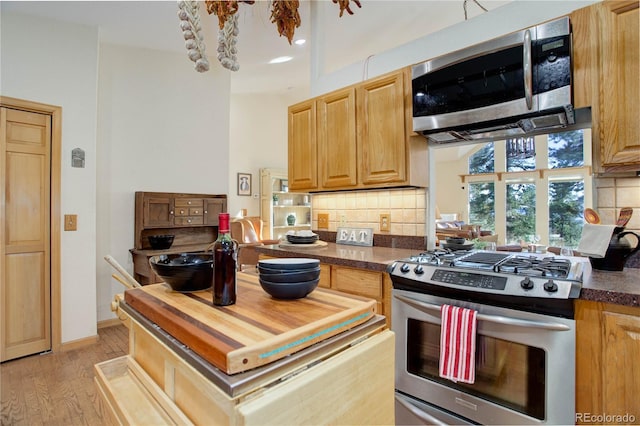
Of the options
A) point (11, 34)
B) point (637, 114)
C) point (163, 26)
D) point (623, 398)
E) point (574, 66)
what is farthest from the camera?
point (163, 26)

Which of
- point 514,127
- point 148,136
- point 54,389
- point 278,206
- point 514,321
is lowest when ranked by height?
point 54,389

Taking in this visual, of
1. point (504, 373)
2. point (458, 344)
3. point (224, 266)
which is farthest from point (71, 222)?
point (504, 373)

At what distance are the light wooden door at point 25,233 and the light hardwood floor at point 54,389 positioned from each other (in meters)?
0.22

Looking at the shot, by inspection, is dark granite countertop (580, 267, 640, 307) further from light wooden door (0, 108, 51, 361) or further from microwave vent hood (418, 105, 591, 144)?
light wooden door (0, 108, 51, 361)

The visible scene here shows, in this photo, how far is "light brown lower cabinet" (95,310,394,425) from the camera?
624 mm

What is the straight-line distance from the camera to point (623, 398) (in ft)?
3.92

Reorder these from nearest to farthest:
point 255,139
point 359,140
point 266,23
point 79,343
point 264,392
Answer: point 264,392 → point 359,140 → point 79,343 → point 266,23 → point 255,139

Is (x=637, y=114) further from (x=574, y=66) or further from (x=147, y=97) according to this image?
(x=147, y=97)

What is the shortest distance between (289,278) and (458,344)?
97 cm

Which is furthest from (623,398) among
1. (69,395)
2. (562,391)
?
(69,395)

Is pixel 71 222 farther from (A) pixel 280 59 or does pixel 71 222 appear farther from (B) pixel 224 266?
(A) pixel 280 59

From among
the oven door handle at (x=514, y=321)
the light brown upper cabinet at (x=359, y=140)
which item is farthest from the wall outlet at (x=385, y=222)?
the oven door handle at (x=514, y=321)

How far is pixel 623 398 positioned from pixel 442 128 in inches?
60.6

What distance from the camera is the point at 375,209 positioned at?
2715mm
